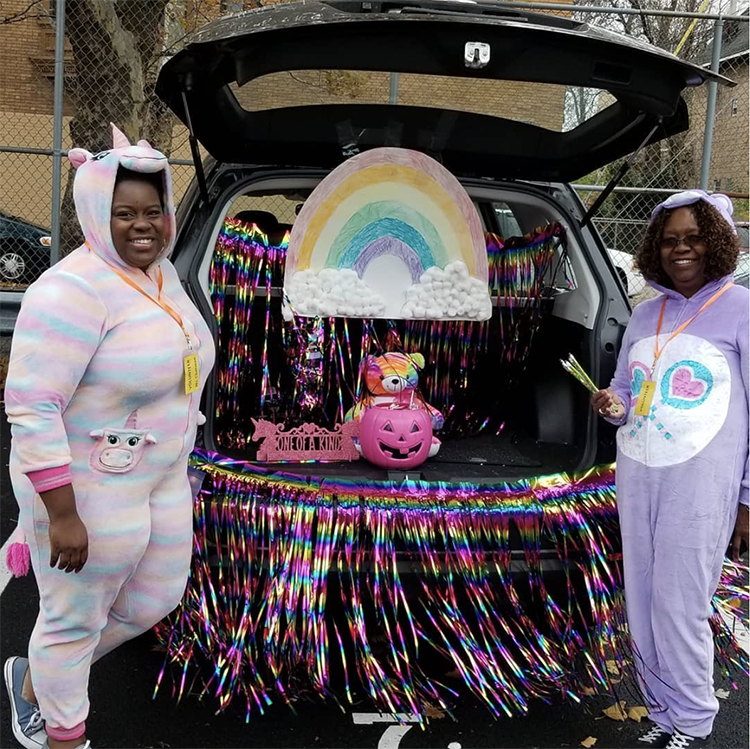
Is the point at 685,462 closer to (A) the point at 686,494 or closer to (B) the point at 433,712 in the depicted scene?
(A) the point at 686,494

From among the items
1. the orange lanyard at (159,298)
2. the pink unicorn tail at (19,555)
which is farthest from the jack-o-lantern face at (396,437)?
the pink unicorn tail at (19,555)

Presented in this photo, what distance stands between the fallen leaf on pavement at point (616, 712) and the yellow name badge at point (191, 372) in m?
1.80

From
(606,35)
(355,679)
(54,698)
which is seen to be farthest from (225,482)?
(606,35)

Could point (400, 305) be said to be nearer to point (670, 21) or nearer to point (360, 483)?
point (360, 483)

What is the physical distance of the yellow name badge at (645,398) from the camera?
2324mm

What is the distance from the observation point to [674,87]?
2.43 meters

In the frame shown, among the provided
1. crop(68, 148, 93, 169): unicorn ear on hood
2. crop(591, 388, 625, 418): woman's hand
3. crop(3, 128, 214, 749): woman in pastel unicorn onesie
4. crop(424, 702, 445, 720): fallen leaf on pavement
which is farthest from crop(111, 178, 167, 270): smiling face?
crop(424, 702, 445, 720): fallen leaf on pavement

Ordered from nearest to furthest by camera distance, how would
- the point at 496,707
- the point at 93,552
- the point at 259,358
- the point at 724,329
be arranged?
the point at 93,552
the point at 724,329
the point at 496,707
the point at 259,358

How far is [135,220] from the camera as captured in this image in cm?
192

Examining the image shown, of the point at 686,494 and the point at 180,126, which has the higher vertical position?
the point at 180,126

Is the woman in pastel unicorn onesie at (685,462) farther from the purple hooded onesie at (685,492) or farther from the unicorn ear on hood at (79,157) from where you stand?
the unicorn ear on hood at (79,157)

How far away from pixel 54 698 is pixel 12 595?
4.94ft

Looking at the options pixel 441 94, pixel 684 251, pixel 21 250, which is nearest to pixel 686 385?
pixel 684 251

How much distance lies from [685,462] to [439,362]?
4.87ft
